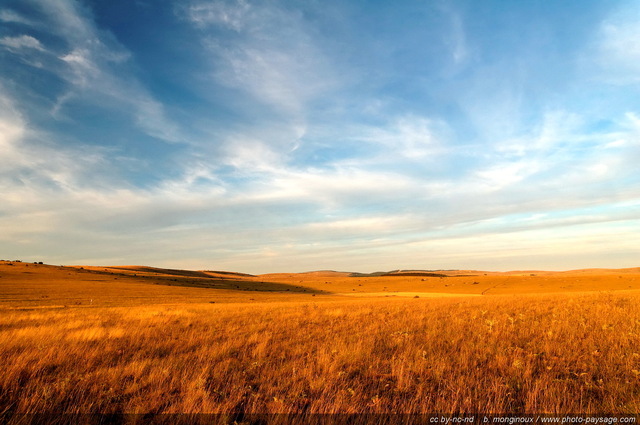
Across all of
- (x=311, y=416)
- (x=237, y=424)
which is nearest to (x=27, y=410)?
(x=237, y=424)

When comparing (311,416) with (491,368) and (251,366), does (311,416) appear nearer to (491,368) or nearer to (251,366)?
(251,366)

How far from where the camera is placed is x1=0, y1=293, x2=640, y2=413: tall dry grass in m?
4.77

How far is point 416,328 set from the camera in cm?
1038

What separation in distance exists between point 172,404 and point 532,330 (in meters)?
8.97

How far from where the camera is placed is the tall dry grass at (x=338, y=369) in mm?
4766

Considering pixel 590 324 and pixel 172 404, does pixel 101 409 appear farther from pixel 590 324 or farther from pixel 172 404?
pixel 590 324

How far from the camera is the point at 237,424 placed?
410 cm

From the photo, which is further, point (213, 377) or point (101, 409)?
point (213, 377)

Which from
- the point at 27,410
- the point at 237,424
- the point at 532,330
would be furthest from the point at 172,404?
the point at 532,330

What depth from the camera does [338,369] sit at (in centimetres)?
637

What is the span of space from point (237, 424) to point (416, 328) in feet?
24.7

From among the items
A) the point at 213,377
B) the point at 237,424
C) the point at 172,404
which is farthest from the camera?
the point at 213,377

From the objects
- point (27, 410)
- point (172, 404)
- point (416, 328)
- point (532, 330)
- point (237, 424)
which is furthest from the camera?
point (416, 328)

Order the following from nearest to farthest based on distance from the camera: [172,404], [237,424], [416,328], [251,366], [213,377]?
1. [237,424]
2. [172,404]
3. [213,377]
4. [251,366]
5. [416,328]
